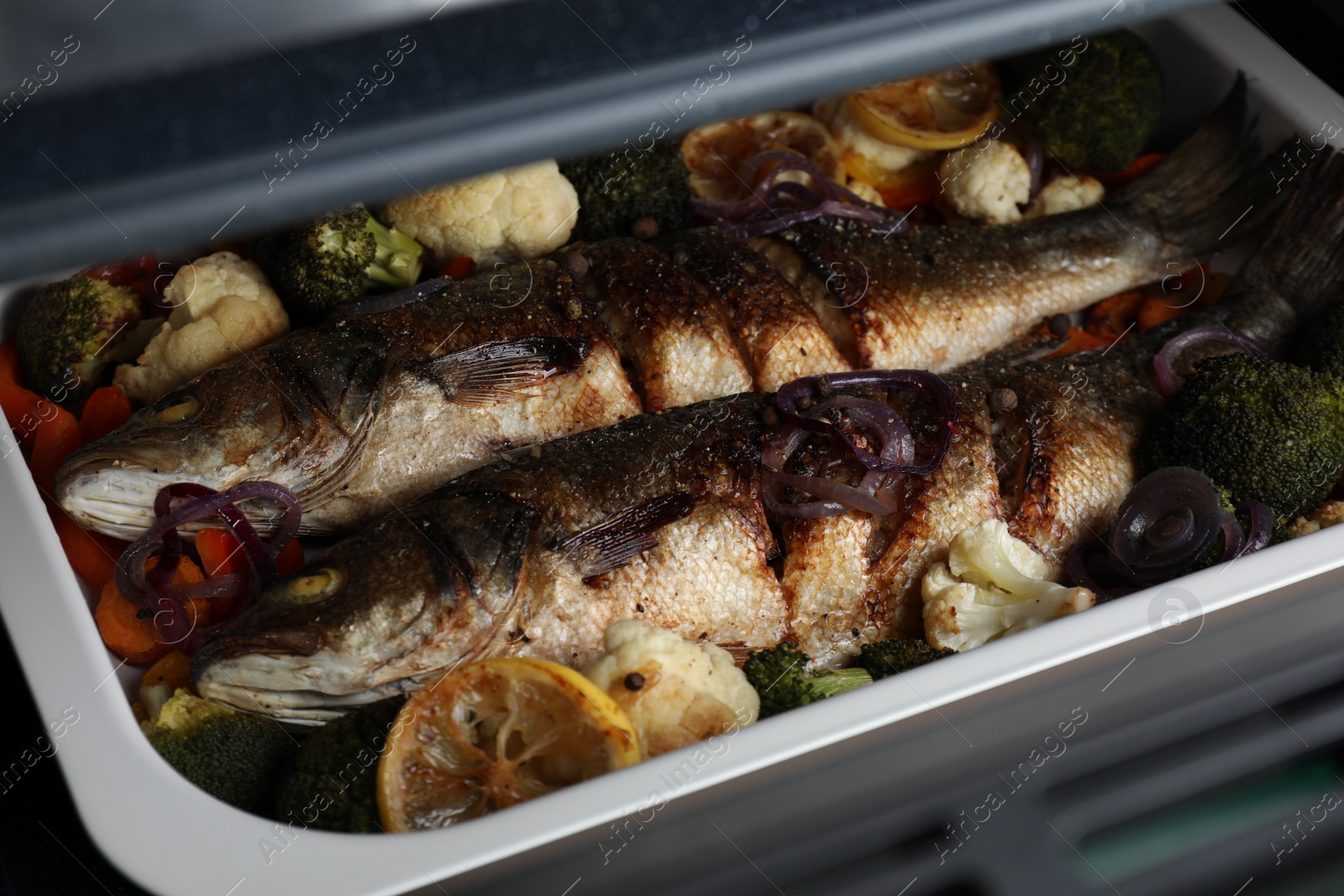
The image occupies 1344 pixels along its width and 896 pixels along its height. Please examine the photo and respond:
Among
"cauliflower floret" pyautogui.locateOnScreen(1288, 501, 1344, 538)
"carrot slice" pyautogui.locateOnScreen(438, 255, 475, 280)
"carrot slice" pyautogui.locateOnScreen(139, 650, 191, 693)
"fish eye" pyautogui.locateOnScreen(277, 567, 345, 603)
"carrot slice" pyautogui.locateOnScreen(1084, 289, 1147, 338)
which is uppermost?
"carrot slice" pyautogui.locateOnScreen(438, 255, 475, 280)

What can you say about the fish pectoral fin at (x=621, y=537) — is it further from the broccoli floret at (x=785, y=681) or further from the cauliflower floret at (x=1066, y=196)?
the cauliflower floret at (x=1066, y=196)

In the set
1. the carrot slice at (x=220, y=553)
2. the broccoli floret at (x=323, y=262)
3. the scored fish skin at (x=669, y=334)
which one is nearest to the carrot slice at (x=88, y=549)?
the carrot slice at (x=220, y=553)

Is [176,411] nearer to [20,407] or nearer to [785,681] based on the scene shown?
[20,407]

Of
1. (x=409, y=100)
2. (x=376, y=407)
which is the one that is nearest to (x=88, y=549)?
→ (x=376, y=407)

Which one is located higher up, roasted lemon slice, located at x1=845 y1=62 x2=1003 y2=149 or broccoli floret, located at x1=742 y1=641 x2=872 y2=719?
roasted lemon slice, located at x1=845 y1=62 x2=1003 y2=149

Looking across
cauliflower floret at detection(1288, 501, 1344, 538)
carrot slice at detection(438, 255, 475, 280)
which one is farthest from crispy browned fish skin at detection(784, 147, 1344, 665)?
carrot slice at detection(438, 255, 475, 280)

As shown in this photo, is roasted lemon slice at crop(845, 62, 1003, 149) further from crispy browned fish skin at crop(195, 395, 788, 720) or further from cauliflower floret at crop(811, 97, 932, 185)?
crispy browned fish skin at crop(195, 395, 788, 720)
